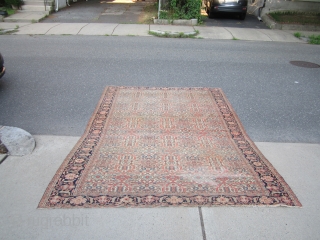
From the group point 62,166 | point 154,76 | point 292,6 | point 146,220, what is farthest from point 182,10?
point 146,220

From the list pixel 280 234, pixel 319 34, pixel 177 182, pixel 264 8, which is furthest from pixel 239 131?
pixel 264 8

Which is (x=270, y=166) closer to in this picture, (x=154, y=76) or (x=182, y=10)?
(x=154, y=76)

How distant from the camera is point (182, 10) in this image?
13734 mm

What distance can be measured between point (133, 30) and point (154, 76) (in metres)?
5.67

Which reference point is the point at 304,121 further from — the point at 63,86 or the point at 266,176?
the point at 63,86

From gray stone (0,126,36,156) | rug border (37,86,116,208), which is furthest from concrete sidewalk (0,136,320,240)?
gray stone (0,126,36,156)

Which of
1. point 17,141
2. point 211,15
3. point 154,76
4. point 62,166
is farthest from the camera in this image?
point 211,15

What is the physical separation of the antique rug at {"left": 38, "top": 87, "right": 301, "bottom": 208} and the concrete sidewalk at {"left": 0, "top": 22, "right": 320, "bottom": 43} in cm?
691

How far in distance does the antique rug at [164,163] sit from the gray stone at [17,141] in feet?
2.05

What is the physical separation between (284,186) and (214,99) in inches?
111

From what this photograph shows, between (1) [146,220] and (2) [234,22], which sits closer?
(1) [146,220]

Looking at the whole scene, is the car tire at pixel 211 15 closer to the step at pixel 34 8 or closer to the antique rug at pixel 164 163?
the step at pixel 34 8

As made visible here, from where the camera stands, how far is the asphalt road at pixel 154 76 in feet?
17.3

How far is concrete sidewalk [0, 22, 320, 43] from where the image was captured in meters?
11.7
